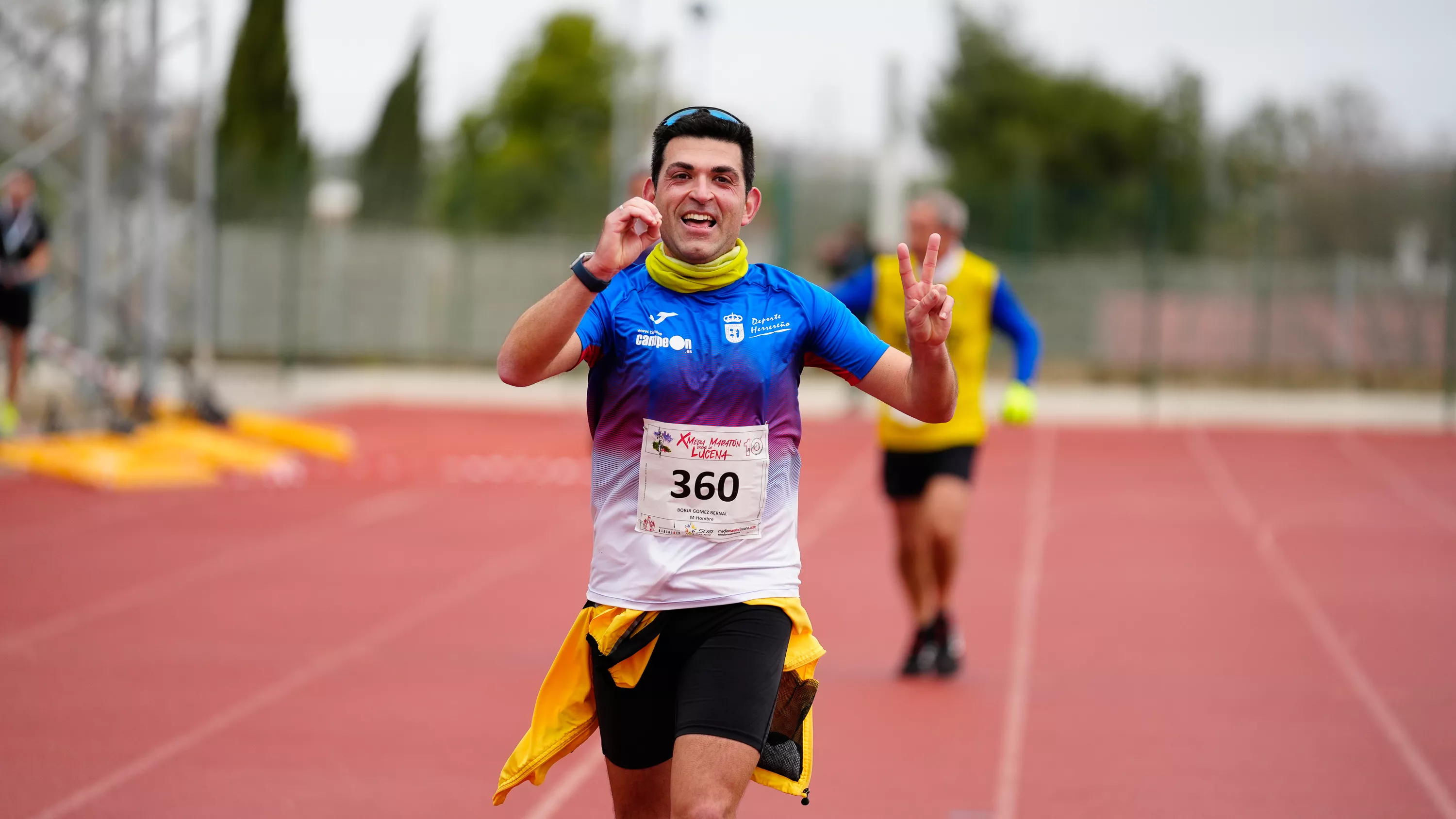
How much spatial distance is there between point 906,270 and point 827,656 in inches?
199

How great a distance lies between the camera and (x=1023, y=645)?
890 cm

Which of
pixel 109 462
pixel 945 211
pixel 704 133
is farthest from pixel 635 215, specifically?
pixel 109 462

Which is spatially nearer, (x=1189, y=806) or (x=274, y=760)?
(x=1189, y=806)

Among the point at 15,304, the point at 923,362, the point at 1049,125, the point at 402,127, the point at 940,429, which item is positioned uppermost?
the point at 1049,125

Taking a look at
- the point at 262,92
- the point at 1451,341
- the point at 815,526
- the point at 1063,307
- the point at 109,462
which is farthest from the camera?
the point at 262,92

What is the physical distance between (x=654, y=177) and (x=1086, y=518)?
35.8ft

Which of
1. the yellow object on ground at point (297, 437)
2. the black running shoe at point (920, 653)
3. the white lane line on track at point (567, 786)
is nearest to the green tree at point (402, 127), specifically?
the yellow object on ground at point (297, 437)

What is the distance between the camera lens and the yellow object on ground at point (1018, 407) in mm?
7305

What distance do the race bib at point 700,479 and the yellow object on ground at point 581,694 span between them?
20cm

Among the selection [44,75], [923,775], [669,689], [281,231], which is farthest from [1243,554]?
[281,231]

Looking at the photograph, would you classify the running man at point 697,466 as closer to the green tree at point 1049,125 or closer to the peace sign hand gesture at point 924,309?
the peace sign hand gesture at point 924,309

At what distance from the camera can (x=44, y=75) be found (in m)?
16.1

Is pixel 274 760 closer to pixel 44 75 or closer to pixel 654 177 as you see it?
pixel 654 177

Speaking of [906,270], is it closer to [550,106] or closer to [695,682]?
[695,682]
